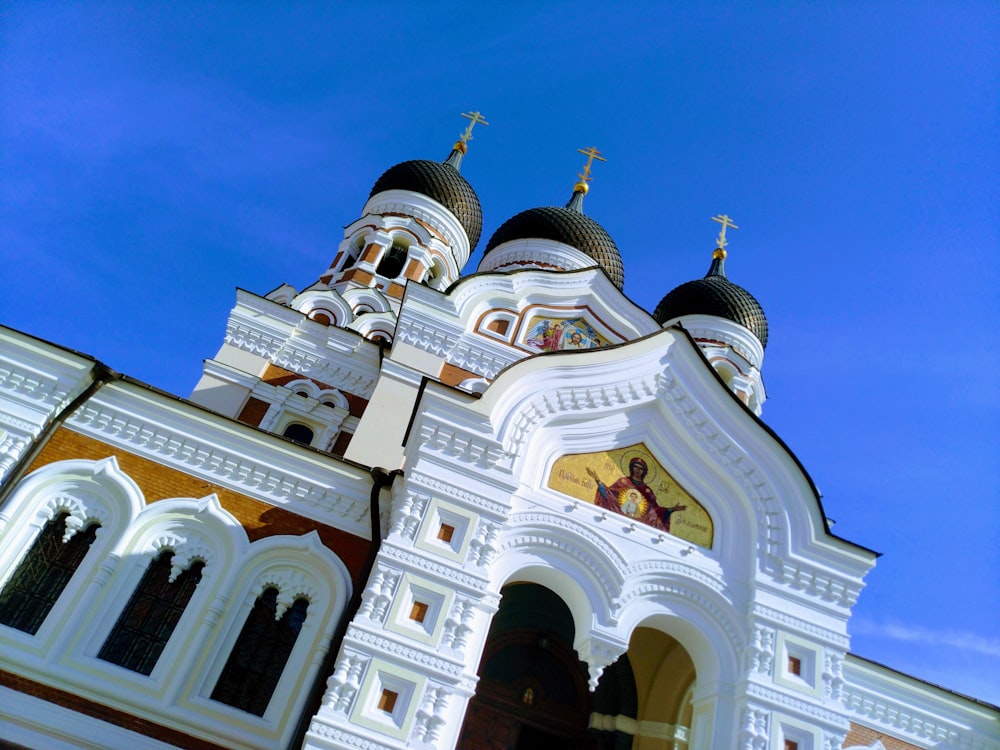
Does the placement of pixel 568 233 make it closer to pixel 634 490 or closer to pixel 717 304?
pixel 717 304

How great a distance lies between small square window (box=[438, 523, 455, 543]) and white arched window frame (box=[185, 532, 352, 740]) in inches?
41.2

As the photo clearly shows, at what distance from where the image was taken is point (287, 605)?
732 cm

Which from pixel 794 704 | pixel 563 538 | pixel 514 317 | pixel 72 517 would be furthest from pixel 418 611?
pixel 514 317

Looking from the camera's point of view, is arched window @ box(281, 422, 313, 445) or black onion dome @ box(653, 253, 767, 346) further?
black onion dome @ box(653, 253, 767, 346)

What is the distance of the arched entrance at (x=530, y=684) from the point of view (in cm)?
860

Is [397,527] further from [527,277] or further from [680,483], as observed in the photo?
[527,277]

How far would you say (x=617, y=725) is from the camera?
8812mm

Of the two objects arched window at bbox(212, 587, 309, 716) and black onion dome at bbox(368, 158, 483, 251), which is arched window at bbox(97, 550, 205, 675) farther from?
black onion dome at bbox(368, 158, 483, 251)

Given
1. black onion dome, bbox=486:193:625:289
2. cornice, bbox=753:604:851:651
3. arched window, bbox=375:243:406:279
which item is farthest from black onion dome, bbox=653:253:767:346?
cornice, bbox=753:604:851:651

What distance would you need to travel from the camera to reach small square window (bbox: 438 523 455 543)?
7223mm

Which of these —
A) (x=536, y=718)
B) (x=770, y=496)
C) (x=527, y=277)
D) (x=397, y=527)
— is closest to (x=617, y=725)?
(x=536, y=718)

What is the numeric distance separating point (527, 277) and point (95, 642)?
7832 millimetres

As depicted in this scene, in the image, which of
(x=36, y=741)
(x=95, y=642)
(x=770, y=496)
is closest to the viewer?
(x=36, y=741)

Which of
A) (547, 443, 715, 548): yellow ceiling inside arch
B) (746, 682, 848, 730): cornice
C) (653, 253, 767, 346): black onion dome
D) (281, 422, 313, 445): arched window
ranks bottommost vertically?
(746, 682, 848, 730): cornice
